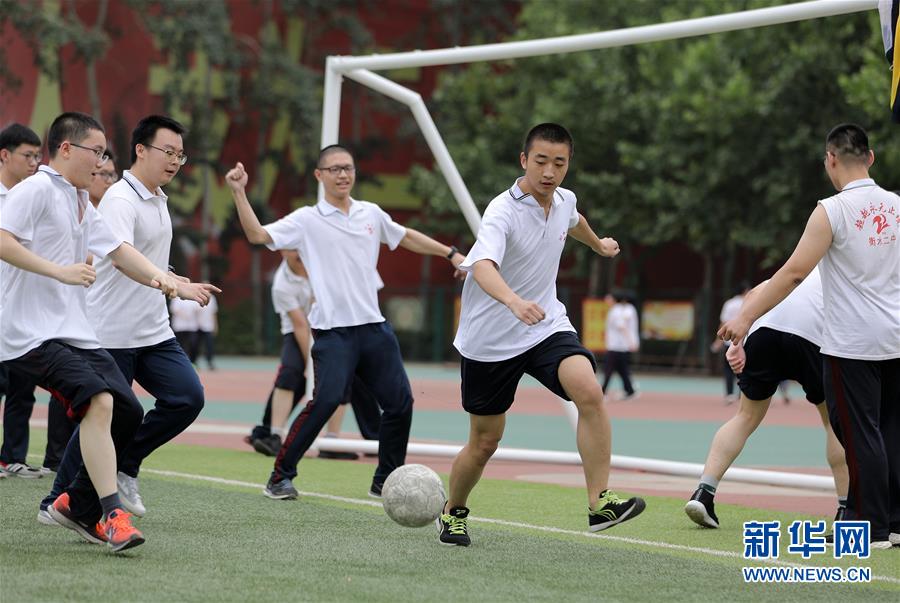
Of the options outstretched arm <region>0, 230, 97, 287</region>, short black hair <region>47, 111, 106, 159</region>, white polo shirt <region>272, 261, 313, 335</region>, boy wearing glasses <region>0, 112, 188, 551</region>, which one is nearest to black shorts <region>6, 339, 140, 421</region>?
Result: boy wearing glasses <region>0, 112, 188, 551</region>

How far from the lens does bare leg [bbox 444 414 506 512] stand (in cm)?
727

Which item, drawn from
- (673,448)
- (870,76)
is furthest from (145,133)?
(870,76)

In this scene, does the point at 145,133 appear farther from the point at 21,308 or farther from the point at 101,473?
the point at 101,473

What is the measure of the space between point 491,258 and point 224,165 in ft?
116

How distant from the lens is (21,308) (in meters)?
6.82

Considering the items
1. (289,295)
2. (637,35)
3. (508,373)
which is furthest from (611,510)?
(289,295)

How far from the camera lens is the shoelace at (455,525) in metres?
7.27

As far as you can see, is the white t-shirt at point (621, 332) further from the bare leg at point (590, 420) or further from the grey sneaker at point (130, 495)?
the bare leg at point (590, 420)

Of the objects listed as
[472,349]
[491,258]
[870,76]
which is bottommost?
[472,349]

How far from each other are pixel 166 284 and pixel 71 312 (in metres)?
0.55

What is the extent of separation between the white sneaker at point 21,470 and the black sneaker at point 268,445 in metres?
2.68

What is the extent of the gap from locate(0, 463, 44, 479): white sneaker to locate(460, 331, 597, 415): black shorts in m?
4.19

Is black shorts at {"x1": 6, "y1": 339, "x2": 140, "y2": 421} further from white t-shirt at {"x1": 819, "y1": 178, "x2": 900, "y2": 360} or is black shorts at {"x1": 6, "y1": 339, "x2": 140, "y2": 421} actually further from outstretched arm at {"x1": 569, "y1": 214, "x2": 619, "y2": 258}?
white t-shirt at {"x1": 819, "y1": 178, "x2": 900, "y2": 360}

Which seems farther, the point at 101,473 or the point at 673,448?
the point at 673,448
